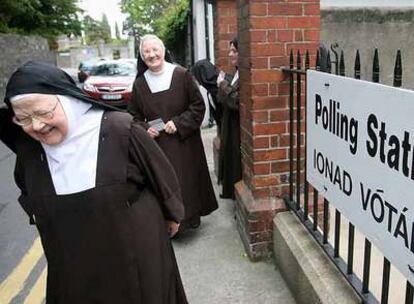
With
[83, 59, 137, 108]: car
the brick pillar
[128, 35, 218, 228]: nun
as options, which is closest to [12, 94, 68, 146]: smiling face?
the brick pillar

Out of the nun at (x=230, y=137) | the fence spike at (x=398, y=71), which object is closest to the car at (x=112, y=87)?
the nun at (x=230, y=137)

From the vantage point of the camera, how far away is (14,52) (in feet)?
65.1

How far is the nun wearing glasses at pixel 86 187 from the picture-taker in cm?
188

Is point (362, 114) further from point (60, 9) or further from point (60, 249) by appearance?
point (60, 9)

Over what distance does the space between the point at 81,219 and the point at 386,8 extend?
5.78 m

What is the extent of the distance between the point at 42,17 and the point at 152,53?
2668 cm

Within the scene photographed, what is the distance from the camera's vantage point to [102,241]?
2.04 meters

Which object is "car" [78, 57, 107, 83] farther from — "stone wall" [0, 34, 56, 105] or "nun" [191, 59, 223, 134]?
"nun" [191, 59, 223, 134]

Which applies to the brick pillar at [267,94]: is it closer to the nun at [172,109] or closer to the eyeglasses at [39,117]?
the nun at [172,109]

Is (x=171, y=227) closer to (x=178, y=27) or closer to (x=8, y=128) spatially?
(x=8, y=128)

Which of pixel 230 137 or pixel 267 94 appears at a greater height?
pixel 267 94

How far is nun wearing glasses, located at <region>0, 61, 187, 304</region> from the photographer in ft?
6.16

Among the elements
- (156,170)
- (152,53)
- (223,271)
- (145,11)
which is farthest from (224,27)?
(145,11)

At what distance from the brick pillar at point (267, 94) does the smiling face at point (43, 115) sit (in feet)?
5.40
